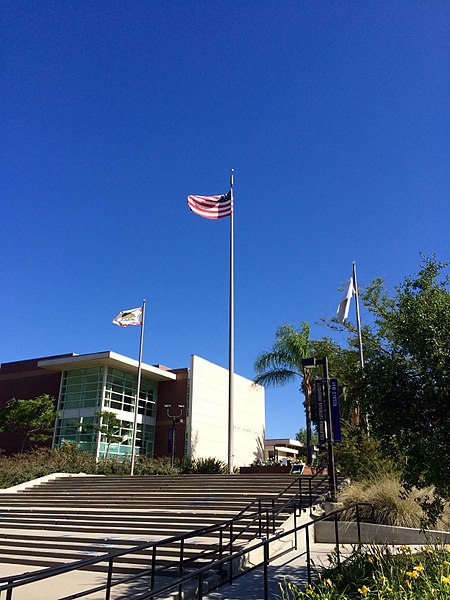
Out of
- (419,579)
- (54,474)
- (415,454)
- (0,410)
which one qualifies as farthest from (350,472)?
(0,410)

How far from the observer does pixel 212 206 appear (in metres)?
24.0

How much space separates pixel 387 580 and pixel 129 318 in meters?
26.7

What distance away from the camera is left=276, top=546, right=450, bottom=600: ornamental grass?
17.0 feet

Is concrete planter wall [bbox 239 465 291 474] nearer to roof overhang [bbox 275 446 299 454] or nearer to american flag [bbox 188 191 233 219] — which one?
american flag [bbox 188 191 233 219]

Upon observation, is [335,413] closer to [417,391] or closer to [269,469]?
[417,391]

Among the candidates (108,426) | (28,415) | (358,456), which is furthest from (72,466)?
(358,456)

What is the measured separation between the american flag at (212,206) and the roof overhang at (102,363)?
14979 millimetres

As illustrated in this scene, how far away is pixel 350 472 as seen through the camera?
15.5 meters

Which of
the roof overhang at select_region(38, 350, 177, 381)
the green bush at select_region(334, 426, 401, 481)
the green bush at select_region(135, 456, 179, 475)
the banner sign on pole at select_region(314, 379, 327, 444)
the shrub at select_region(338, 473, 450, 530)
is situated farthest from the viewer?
the roof overhang at select_region(38, 350, 177, 381)

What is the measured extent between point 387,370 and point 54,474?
787 inches

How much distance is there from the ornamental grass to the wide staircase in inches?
95.9

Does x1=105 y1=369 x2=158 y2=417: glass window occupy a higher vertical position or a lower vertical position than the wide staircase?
higher

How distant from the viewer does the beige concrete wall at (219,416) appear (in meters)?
38.1

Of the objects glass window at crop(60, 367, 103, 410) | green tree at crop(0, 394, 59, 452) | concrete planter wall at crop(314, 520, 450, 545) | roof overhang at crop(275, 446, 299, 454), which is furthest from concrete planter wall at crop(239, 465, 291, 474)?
roof overhang at crop(275, 446, 299, 454)
